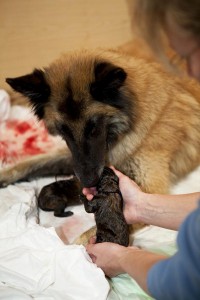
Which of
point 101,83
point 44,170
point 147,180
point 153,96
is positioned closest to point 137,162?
point 147,180

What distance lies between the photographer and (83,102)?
203 centimetres

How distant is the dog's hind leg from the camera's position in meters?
2.81

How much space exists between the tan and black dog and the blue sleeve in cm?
113

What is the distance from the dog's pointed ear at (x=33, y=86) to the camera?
6.87ft

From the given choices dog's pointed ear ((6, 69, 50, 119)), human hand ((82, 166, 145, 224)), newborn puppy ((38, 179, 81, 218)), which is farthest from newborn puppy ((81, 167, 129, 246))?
dog's pointed ear ((6, 69, 50, 119))

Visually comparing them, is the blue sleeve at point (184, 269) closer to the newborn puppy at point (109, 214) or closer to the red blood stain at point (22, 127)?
the newborn puppy at point (109, 214)

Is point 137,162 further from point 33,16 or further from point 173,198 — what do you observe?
point 33,16

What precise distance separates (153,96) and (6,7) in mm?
1859

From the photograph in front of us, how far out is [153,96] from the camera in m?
2.36

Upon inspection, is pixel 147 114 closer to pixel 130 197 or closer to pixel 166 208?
pixel 130 197

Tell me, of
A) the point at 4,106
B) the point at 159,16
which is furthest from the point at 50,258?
the point at 4,106

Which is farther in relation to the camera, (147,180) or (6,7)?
(6,7)

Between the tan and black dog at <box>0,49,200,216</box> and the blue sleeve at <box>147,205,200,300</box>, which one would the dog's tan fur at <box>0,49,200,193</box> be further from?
the blue sleeve at <box>147,205,200,300</box>

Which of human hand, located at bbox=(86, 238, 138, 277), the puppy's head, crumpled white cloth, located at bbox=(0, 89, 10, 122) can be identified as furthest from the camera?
crumpled white cloth, located at bbox=(0, 89, 10, 122)
